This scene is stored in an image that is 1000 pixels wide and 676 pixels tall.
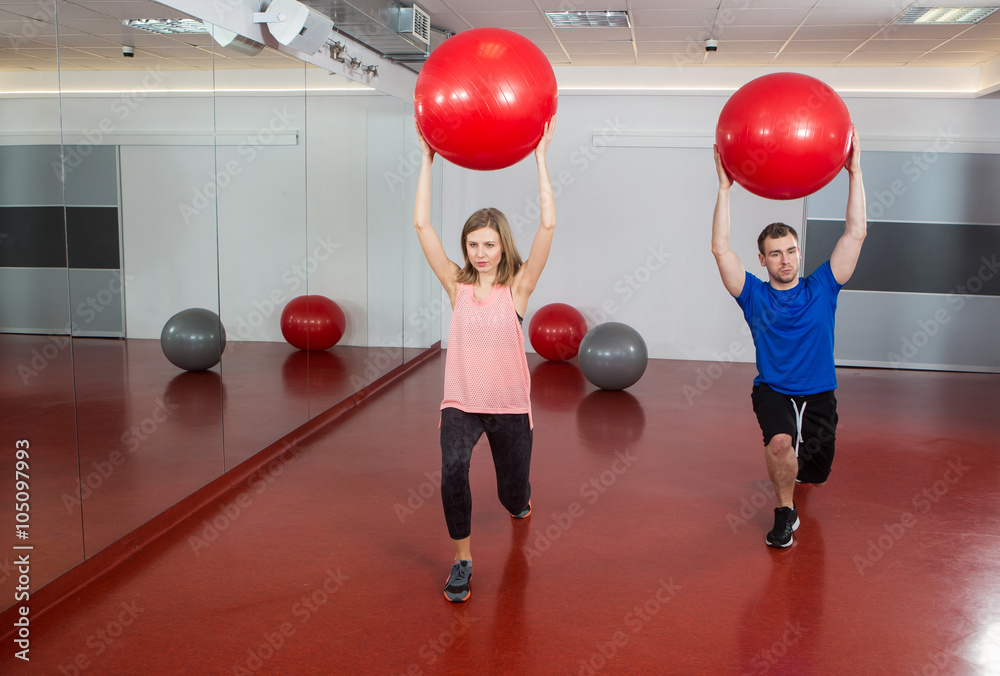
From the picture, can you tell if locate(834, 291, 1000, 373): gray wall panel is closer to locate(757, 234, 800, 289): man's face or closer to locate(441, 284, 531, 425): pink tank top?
locate(757, 234, 800, 289): man's face

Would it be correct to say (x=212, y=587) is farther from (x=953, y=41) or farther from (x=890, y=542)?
(x=953, y=41)

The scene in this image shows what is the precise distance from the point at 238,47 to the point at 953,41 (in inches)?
212

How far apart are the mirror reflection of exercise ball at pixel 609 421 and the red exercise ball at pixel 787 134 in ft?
7.00

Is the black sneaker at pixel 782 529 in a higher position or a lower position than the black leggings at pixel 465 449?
lower

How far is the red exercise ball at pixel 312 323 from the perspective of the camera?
14.4 feet

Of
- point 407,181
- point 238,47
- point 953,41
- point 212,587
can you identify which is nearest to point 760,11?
point 953,41

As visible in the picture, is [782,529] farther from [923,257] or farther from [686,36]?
[923,257]

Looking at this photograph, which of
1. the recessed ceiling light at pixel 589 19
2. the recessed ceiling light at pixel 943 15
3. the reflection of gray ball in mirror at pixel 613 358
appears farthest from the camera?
the reflection of gray ball in mirror at pixel 613 358

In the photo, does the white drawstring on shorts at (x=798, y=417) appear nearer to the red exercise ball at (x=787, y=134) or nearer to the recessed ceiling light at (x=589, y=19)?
the red exercise ball at (x=787, y=134)

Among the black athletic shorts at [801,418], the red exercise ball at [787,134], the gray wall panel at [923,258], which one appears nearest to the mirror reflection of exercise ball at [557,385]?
the black athletic shorts at [801,418]

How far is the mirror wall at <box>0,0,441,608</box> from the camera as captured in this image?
2.40 m

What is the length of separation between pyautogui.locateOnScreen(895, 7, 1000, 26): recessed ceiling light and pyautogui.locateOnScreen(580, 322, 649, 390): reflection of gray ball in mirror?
2922 millimetres

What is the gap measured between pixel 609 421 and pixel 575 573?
2.30 metres

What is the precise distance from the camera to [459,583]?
2.66 meters
